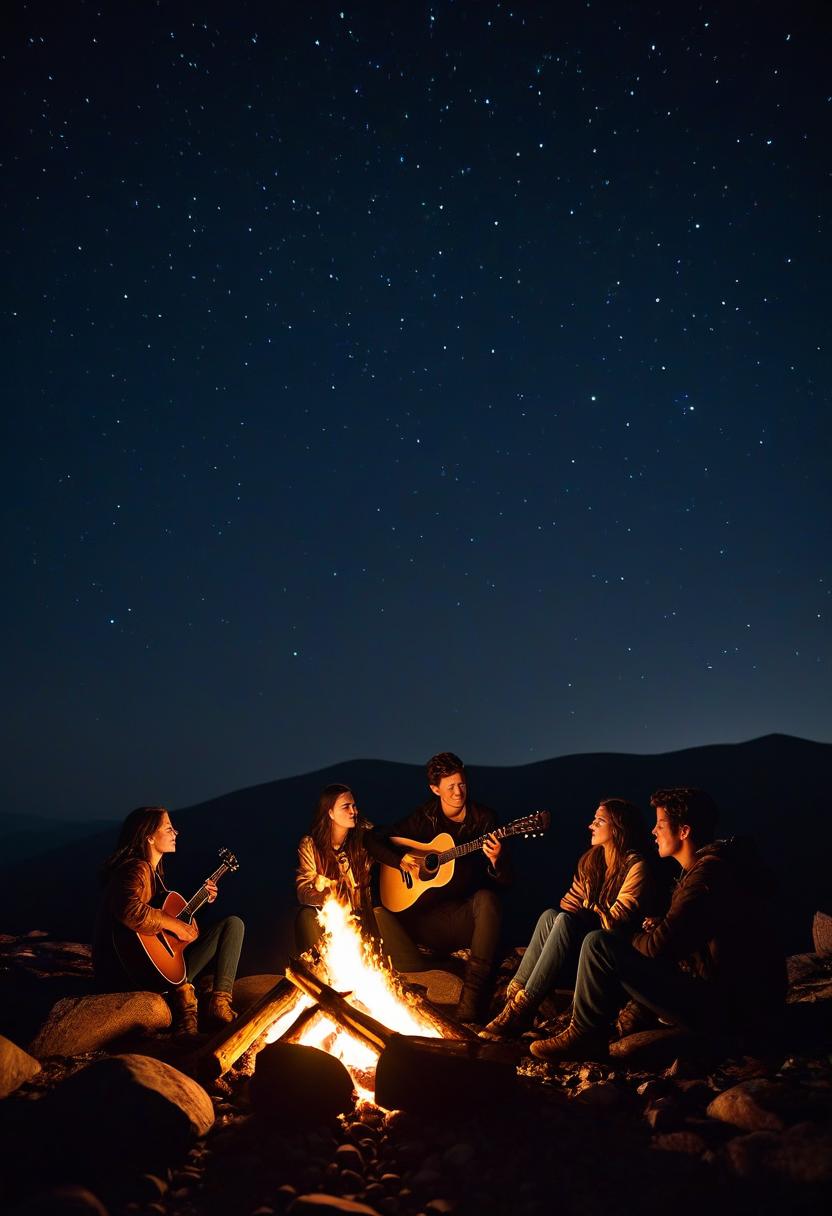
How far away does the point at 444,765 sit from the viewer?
6.99 m

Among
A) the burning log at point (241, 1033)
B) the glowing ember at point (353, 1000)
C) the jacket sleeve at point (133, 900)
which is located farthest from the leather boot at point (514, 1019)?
the jacket sleeve at point (133, 900)

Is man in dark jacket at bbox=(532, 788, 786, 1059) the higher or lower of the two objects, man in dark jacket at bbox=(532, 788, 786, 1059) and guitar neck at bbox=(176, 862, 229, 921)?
the lower

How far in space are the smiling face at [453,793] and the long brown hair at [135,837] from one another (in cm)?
270

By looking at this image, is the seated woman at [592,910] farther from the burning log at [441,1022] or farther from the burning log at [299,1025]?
the burning log at [299,1025]

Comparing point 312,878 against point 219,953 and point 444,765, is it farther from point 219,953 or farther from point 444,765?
point 444,765

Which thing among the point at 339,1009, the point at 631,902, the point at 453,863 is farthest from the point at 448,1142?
the point at 453,863

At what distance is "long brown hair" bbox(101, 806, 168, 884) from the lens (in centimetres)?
554

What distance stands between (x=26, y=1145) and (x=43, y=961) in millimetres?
5889

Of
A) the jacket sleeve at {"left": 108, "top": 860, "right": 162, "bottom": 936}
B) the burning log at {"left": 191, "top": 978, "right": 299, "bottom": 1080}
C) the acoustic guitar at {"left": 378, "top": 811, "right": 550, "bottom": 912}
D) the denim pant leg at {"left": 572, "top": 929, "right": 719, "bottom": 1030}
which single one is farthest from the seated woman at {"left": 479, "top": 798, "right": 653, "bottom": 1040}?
the jacket sleeve at {"left": 108, "top": 860, "right": 162, "bottom": 936}

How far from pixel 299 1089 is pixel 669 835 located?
9.15 ft

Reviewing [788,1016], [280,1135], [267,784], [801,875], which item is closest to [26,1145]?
[280,1135]

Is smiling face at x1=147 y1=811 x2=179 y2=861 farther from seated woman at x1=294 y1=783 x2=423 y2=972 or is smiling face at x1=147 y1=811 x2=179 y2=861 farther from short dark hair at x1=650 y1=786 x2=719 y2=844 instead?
short dark hair at x1=650 y1=786 x2=719 y2=844

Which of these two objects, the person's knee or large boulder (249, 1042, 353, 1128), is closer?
large boulder (249, 1042, 353, 1128)

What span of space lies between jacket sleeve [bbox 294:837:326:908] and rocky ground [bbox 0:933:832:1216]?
2.17 m
